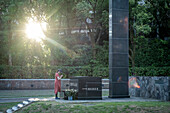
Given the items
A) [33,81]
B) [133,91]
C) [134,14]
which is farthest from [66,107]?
[134,14]

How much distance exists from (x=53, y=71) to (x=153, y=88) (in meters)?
18.0

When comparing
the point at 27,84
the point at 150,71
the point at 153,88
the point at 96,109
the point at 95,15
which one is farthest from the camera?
the point at 95,15

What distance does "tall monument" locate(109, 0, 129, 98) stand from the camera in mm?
18406

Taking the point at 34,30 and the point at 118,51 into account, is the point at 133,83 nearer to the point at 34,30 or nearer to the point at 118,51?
the point at 118,51

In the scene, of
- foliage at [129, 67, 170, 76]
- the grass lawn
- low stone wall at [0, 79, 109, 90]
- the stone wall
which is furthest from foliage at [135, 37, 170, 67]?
the grass lawn

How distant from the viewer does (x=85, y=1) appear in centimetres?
3591

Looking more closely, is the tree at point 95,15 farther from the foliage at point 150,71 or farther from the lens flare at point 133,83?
the lens flare at point 133,83

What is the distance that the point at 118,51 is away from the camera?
733 inches

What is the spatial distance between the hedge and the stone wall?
14298mm

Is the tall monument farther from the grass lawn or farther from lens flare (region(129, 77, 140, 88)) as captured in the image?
the grass lawn

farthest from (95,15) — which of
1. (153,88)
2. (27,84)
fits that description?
(153,88)

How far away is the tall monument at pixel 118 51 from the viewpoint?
18406 millimetres

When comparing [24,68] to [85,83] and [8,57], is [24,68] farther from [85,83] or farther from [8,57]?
[85,83]

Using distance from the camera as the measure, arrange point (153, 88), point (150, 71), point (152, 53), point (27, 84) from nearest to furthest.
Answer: point (153, 88) < point (27, 84) < point (150, 71) < point (152, 53)
